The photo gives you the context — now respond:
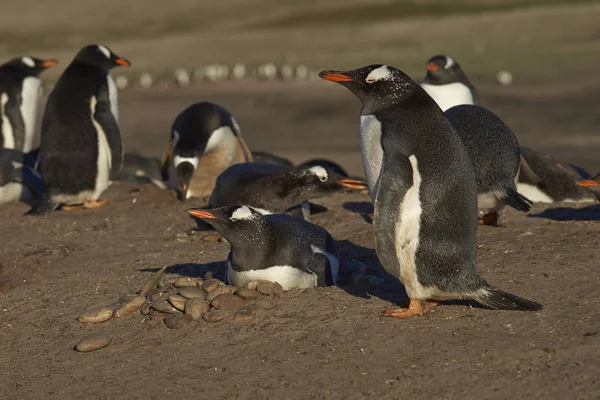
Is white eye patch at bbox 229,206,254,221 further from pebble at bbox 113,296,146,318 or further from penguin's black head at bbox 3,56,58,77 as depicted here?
penguin's black head at bbox 3,56,58,77

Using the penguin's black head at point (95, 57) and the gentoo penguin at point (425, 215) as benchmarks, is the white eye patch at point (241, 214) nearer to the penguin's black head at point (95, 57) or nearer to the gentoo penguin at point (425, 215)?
the gentoo penguin at point (425, 215)

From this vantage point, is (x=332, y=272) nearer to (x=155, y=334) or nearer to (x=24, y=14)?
(x=155, y=334)

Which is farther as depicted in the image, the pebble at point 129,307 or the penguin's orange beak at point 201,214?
the pebble at point 129,307

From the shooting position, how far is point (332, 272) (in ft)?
20.2

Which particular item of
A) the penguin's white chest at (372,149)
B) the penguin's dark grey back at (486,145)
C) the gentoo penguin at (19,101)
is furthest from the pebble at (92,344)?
the gentoo penguin at (19,101)

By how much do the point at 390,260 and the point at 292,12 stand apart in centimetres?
3426

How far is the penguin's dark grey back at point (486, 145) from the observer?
697cm

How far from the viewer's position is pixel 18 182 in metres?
10.4

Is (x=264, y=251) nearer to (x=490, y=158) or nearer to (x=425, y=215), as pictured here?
(x=425, y=215)

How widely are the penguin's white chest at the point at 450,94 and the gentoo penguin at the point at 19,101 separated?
460cm

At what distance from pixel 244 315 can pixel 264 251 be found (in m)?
0.47

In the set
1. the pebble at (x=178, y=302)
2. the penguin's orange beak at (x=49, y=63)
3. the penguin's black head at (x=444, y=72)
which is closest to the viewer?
the pebble at (x=178, y=302)

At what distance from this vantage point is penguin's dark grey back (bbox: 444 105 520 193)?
275 inches

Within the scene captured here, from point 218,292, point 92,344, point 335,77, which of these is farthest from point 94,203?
point 335,77
